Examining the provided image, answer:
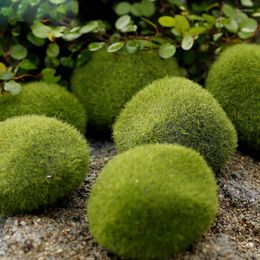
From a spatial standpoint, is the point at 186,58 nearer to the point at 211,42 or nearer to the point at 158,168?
the point at 211,42

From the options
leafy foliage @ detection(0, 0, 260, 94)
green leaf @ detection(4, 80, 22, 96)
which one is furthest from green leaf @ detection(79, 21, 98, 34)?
green leaf @ detection(4, 80, 22, 96)

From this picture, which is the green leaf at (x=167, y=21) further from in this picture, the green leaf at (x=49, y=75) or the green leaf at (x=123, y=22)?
the green leaf at (x=49, y=75)

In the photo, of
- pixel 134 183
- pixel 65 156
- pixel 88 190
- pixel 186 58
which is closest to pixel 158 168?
pixel 134 183

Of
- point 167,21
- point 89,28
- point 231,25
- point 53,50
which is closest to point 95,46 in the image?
point 89,28

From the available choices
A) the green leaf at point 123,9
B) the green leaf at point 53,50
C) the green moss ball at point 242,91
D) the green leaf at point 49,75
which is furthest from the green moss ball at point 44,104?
the green moss ball at point 242,91

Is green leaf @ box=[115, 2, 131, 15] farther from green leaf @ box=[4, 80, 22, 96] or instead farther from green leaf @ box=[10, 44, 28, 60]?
green leaf @ box=[4, 80, 22, 96]
